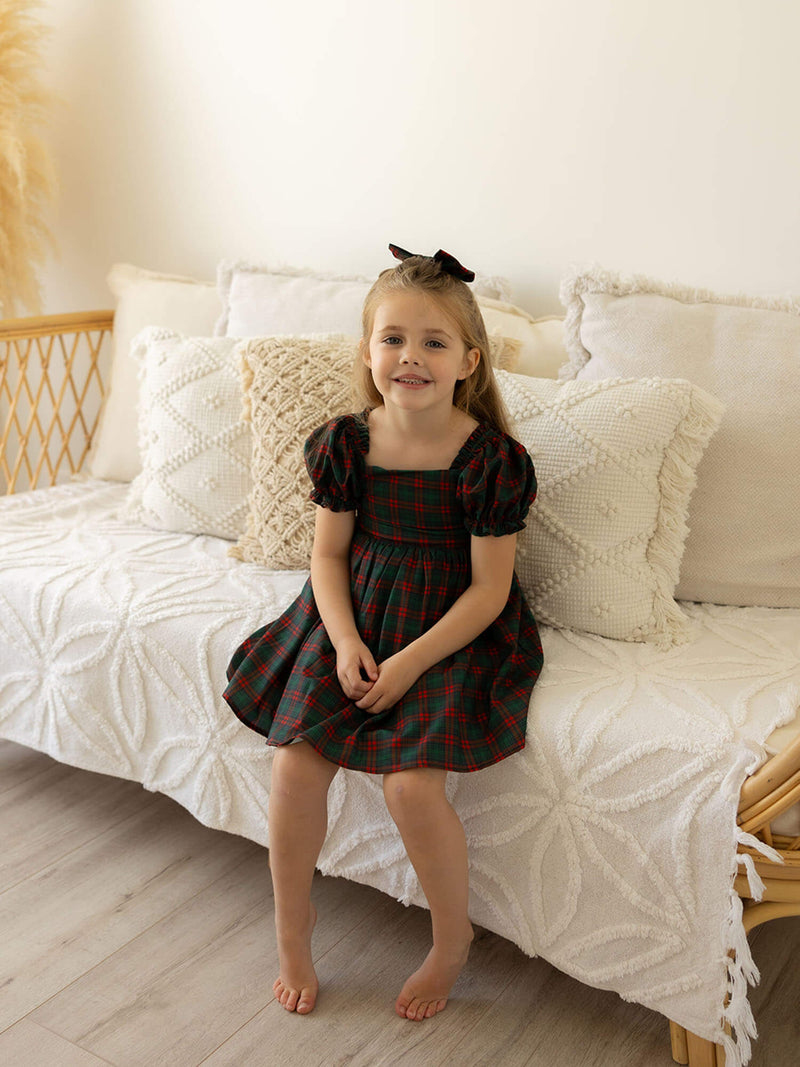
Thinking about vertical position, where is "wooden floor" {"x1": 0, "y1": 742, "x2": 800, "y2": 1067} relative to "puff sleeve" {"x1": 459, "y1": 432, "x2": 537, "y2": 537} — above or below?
below

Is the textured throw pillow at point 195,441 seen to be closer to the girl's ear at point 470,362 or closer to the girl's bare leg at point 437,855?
the girl's ear at point 470,362

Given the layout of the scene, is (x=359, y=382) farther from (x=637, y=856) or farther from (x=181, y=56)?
(x=181, y=56)

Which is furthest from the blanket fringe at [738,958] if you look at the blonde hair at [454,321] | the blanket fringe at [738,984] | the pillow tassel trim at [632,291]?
the pillow tassel trim at [632,291]

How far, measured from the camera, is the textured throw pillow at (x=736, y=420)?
4.97 ft

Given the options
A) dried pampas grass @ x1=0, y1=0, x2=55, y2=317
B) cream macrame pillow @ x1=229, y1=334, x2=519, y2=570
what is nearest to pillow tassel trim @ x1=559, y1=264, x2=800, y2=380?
cream macrame pillow @ x1=229, y1=334, x2=519, y2=570

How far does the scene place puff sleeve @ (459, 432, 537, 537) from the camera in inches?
51.9

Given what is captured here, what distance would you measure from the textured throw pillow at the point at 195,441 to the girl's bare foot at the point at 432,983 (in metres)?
0.84

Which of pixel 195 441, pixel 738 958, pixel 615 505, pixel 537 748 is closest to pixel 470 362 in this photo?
pixel 615 505

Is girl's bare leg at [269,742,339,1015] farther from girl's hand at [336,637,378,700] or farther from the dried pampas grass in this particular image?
the dried pampas grass

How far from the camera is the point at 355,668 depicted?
4.23 feet

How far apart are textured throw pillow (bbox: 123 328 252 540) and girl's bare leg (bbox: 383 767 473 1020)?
2.44 feet

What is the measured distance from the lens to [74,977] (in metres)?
1.35

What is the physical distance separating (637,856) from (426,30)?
157 cm

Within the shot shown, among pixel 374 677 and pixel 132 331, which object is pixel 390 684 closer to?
pixel 374 677
